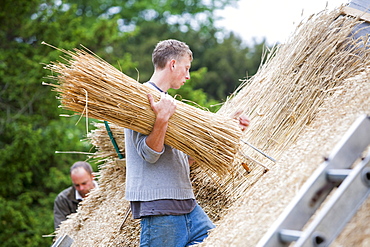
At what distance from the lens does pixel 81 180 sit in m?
4.97

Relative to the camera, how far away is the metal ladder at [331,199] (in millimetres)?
1311

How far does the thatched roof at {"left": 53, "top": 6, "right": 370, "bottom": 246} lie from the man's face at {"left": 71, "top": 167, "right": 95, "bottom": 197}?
0.90m

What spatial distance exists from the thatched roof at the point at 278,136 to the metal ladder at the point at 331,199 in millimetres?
160

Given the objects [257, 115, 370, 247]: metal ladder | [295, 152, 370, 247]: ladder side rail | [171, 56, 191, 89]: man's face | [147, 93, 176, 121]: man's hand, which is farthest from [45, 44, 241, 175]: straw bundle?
[295, 152, 370, 247]: ladder side rail

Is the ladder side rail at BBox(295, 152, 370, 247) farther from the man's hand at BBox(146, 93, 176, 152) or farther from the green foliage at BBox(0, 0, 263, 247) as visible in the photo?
the green foliage at BBox(0, 0, 263, 247)

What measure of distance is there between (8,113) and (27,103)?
42 centimetres

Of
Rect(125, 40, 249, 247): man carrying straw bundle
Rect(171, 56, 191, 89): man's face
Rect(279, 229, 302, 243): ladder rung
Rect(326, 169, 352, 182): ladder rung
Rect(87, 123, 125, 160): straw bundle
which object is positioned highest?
Rect(326, 169, 352, 182): ladder rung

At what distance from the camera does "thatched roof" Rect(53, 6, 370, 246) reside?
70.6 inches

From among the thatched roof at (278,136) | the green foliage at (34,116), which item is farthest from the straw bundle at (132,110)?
the green foliage at (34,116)

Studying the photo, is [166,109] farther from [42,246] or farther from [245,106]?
[42,246]

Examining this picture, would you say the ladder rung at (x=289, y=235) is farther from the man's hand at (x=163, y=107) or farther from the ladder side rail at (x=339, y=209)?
the man's hand at (x=163, y=107)

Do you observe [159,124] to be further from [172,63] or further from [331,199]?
[331,199]

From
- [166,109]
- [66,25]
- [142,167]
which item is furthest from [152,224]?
[66,25]

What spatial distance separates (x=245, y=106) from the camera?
351cm
